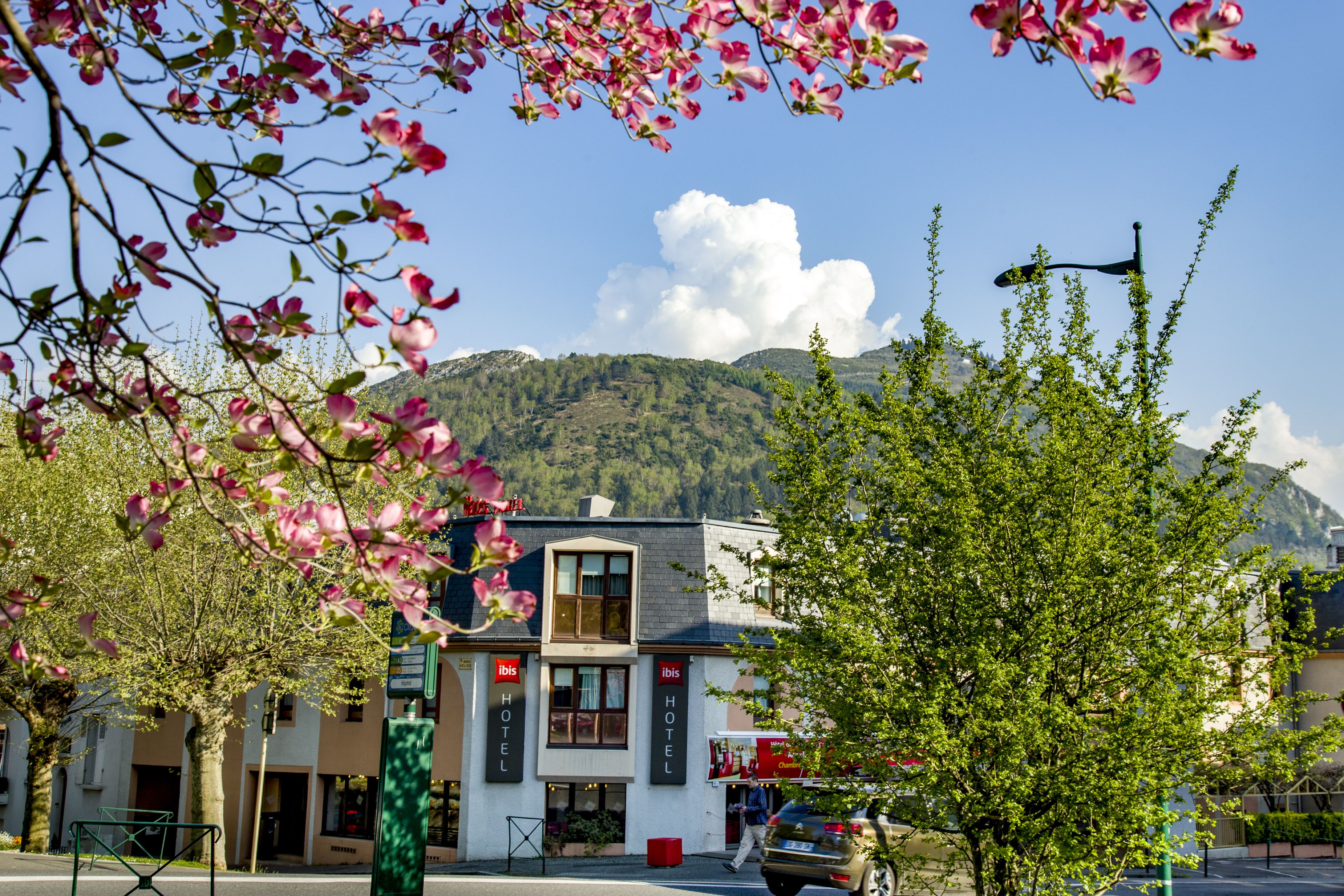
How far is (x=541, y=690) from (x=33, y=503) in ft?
38.4

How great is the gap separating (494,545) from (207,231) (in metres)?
1.31

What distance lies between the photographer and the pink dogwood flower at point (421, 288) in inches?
109

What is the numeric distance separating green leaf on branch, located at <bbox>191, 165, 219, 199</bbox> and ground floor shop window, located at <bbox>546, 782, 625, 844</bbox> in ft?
79.5

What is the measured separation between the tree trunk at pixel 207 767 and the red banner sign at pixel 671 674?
31.8 feet

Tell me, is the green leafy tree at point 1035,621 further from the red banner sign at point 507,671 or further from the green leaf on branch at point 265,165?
the red banner sign at point 507,671

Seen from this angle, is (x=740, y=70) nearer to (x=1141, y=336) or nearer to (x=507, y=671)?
(x=1141, y=336)

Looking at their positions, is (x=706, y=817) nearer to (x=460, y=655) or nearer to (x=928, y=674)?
(x=460, y=655)

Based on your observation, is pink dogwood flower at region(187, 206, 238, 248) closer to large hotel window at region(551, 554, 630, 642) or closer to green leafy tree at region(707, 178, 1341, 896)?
green leafy tree at region(707, 178, 1341, 896)

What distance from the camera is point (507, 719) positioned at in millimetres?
26000

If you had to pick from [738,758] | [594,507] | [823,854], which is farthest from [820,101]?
[594,507]

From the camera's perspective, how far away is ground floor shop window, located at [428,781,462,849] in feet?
85.4

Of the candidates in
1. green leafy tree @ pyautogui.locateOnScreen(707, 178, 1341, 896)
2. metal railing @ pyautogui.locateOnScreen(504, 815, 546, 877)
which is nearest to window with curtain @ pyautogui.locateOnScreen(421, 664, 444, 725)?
metal railing @ pyautogui.locateOnScreen(504, 815, 546, 877)

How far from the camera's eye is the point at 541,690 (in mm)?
26344

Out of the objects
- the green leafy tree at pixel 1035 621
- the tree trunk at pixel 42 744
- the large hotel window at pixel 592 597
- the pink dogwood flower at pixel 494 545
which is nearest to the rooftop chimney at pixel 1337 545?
the large hotel window at pixel 592 597
